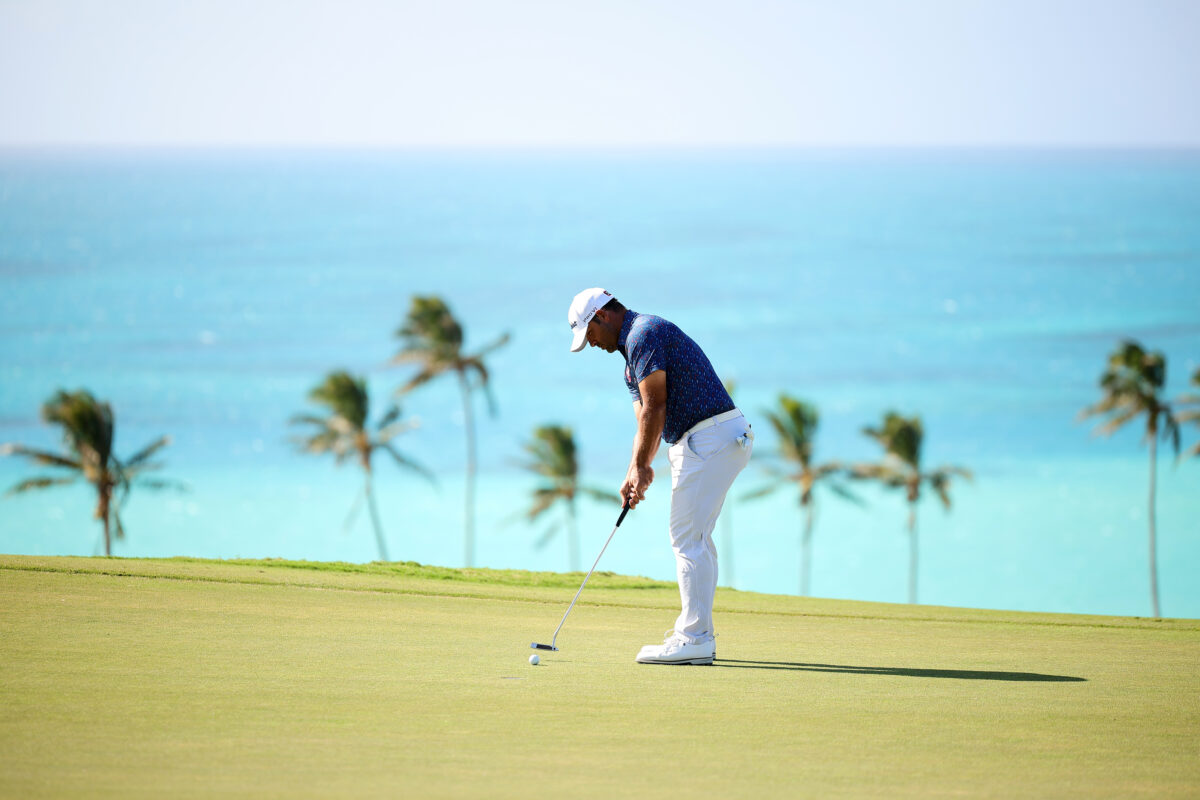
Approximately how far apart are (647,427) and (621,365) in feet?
315

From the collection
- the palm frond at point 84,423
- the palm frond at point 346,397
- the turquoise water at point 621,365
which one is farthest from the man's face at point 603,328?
the turquoise water at point 621,365

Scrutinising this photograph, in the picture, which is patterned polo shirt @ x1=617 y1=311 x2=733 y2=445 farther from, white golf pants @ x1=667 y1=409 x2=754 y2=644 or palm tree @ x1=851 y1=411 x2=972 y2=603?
palm tree @ x1=851 y1=411 x2=972 y2=603

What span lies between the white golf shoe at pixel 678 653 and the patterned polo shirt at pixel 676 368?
1.06 meters

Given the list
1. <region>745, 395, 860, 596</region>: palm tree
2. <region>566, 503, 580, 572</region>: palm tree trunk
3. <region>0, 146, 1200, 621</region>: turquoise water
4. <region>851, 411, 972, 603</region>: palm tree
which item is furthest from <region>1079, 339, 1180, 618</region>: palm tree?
<region>566, 503, 580, 572</region>: palm tree trunk

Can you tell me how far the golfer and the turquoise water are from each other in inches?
1549

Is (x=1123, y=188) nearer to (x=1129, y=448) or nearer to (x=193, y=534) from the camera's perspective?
(x=1129, y=448)

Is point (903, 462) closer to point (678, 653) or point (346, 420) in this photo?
point (346, 420)

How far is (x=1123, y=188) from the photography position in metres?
184

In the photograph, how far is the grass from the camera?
181 inches

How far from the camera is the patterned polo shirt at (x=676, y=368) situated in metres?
6.79

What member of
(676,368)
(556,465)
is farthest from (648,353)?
(556,465)

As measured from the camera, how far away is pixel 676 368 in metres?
6.83

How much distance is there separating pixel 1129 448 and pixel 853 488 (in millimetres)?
17807

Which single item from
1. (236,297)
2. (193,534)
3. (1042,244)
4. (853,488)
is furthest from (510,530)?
(1042,244)
